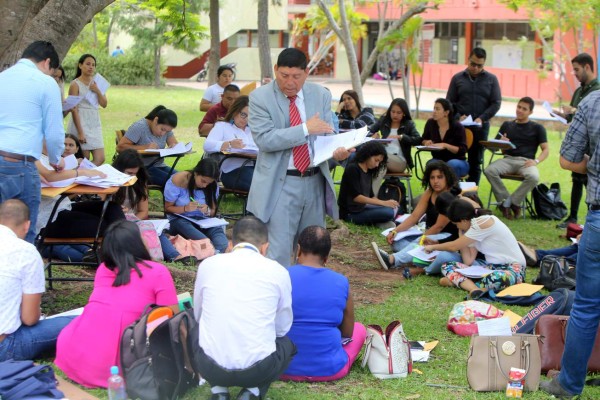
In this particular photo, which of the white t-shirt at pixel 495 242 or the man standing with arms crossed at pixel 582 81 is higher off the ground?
the man standing with arms crossed at pixel 582 81

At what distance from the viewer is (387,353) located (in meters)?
5.38

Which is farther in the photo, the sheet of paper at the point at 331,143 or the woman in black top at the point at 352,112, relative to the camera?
the woman in black top at the point at 352,112

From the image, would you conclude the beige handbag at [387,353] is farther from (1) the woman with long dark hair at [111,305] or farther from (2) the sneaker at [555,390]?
(1) the woman with long dark hair at [111,305]

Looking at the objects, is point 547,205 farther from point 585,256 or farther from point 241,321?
point 241,321

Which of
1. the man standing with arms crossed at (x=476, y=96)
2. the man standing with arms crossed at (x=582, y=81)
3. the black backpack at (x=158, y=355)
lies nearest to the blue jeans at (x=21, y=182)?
the black backpack at (x=158, y=355)

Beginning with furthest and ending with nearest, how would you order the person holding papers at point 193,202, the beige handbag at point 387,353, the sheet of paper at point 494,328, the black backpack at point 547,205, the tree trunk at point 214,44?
1. the tree trunk at point 214,44
2. the black backpack at point 547,205
3. the person holding papers at point 193,202
4. the sheet of paper at point 494,328
5. the beige handbag at point 387,353

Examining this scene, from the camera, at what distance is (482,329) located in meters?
5.50

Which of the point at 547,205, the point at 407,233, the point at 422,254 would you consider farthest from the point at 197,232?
the point at 547,205

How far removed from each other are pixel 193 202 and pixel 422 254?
86.9 inches

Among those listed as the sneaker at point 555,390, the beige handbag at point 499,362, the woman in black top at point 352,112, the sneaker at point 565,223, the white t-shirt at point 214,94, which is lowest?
the sneaker at point 565,223

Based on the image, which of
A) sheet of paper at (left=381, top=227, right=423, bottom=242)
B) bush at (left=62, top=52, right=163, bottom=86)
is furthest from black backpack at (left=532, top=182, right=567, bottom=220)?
bush at (left=62, top=52, right=163, bottom=86)

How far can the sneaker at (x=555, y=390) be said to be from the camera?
4.97 meters

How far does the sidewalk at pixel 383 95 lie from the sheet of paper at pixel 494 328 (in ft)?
57.6

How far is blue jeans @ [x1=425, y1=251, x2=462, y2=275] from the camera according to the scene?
8.12 meters
